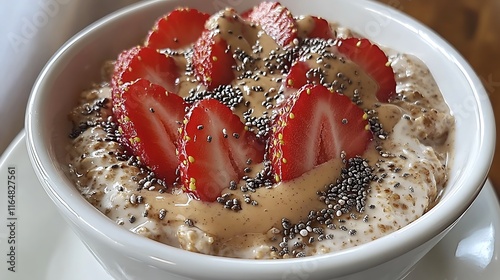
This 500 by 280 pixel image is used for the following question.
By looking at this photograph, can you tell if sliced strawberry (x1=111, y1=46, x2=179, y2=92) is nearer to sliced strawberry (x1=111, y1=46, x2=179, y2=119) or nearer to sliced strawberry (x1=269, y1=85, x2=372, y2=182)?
sliced strawberry (x1=111, y1=46, x2=179, y2=119)

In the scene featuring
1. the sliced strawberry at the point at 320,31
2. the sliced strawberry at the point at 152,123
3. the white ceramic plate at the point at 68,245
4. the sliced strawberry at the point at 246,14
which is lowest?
the white ceramic plate at the point at 68,245

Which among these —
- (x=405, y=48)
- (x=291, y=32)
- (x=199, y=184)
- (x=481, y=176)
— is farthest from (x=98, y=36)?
(x=481, y=176)

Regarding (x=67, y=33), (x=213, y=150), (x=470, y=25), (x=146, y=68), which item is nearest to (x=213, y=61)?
(x=146, y=68)

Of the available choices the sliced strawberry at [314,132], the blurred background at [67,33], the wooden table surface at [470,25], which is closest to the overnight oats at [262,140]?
the sliced strawberry at [314,132]

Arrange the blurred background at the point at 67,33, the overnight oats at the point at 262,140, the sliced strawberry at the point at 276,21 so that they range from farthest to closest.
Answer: the blurred background at the point at 67,33, the sliced strawberry at the point at 276,21, the overnight oats at the point at 262,140

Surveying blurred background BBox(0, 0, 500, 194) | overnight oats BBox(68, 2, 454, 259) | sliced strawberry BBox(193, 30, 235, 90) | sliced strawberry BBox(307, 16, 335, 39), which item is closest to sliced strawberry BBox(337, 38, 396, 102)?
overnight oats BBox(68, 2, 454, 259)

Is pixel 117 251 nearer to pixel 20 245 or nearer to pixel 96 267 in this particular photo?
pixel 96 267
